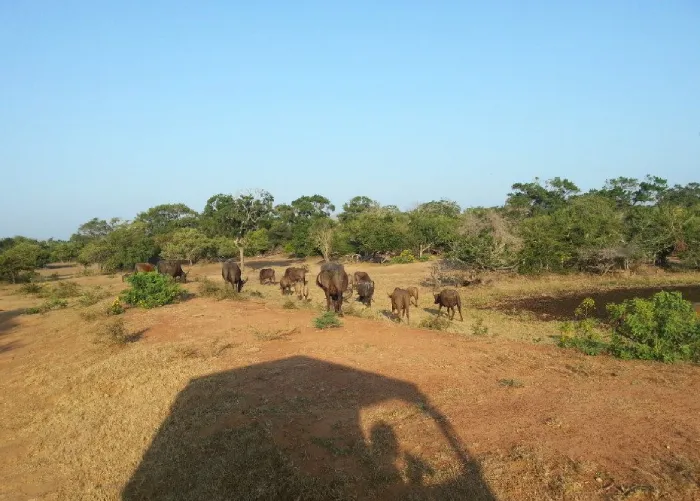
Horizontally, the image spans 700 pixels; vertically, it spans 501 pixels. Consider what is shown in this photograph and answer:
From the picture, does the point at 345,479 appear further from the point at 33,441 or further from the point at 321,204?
the point at 321,204

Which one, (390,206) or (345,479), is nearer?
(345,479)

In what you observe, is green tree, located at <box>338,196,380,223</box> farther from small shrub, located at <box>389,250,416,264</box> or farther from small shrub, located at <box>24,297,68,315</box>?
small shrub, located at <box>24,297,68,315</box>

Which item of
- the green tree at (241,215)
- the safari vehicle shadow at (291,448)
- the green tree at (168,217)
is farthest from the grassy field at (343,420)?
the green tree at (168,217)

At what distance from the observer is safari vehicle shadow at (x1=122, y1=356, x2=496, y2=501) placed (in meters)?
5.11

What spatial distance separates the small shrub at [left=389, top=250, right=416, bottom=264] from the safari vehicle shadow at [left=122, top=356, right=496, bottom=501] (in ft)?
114

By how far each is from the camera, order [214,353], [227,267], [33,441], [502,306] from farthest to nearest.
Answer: [227,267]
[502,306]
[214,353]
[33,441]

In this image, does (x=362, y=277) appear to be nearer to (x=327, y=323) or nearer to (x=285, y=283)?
(x=285, y=283)

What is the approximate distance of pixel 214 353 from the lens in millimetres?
11047

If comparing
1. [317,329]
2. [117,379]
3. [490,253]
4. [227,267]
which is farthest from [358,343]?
[490,253]

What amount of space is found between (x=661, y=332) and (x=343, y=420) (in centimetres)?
713

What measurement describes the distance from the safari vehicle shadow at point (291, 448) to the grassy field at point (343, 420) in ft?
0.08

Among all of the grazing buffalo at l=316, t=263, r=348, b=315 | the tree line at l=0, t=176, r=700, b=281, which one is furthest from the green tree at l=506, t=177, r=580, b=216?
the grazing buffalo at l=316, t=263, r=348, b=315

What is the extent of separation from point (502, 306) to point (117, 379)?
1759 centimetres

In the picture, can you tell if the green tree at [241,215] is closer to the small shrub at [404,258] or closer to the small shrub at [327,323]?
the small shrub at [404,258]
